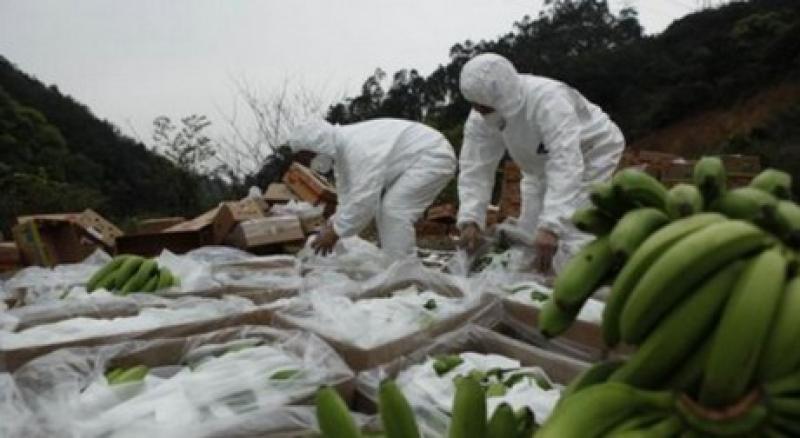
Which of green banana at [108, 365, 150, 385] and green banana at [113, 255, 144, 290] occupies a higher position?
green banana at [113, 255, 144, 290]

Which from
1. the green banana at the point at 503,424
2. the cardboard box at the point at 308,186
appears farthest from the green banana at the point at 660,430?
the cardboard box at the point at 308,186

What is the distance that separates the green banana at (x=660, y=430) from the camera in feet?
2.84

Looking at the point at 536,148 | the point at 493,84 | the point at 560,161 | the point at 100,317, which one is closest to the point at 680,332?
the point at 100,317

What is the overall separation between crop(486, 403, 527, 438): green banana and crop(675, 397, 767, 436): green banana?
264 millimetres

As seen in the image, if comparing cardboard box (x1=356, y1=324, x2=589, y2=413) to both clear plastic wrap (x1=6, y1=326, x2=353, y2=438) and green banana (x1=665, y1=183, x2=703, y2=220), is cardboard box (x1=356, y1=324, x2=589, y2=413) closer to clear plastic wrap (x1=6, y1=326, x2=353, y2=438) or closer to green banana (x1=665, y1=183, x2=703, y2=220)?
clear plastic wrap (x1=6, y1=326, x2=353, y2=438)

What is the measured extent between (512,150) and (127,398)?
2961mm

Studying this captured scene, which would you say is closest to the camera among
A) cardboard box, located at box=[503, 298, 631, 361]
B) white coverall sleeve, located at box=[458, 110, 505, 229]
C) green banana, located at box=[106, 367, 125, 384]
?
green banana, located at box=[106, 367, 125, 384]

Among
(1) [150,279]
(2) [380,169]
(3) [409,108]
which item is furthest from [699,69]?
(1) [150,279]

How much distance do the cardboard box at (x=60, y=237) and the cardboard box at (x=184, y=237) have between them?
21cm

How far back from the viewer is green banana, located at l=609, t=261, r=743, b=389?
35.0 inches

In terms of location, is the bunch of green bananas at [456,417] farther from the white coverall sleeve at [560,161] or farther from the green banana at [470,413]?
the white coverall sleeve at [560,161]

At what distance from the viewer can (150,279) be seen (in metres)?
3.35

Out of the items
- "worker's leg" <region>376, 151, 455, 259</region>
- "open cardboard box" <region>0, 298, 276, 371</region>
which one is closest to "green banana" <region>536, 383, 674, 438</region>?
"open cardboard box" <region>0, 298, 276, 371</region>

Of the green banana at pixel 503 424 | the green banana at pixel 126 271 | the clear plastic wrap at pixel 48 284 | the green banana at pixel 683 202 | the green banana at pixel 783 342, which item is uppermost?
the green banana at pixel 683 202
